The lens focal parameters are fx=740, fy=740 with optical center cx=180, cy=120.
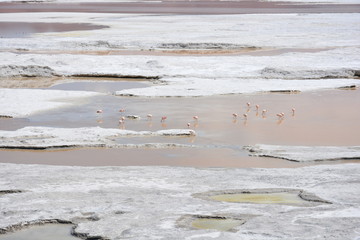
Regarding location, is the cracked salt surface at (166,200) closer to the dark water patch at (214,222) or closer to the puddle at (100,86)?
the dark water patch at (214,222)

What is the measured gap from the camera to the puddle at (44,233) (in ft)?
20.1

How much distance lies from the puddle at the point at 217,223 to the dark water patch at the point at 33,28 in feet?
65.4

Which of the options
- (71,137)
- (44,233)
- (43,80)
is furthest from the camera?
(43,80)

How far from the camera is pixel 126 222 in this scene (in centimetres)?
632

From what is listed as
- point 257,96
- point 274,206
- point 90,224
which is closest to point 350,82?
point 257,96

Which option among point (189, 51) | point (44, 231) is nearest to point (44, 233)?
point (44, 231)

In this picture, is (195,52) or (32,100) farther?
(195,52)

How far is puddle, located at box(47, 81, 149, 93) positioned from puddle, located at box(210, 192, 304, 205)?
748cm

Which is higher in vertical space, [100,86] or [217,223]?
[100,86]

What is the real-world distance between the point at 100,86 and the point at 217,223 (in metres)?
8.98

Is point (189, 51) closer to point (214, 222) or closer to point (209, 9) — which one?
point (214, 222)

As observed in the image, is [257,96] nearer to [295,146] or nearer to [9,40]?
[295,146]

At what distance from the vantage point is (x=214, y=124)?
36.2ft

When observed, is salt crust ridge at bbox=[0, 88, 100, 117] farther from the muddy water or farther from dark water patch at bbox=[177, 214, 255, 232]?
dark water patch at bbox=[177, 214, 255, 232]
